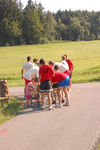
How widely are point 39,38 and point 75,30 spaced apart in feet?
135

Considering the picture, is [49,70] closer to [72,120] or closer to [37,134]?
[72,120]

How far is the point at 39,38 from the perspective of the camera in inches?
4193

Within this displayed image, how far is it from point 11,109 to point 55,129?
3559mm

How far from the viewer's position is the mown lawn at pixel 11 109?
922 cm

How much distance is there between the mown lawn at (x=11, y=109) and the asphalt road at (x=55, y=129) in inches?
13.5

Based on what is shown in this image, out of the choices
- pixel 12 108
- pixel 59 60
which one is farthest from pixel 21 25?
pixel 12 108

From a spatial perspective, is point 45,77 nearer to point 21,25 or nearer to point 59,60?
point 59,60

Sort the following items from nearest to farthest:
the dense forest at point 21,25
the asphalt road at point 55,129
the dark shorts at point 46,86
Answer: the asphalt road at point 55,129 < the dark shorts at point 46,86 < the dense forest at point 21,25

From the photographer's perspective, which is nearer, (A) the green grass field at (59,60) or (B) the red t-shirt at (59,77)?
(B) the red t-shirt at (59,77)

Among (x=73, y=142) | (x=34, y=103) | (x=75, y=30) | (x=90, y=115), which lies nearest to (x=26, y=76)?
(x=34, y=103)

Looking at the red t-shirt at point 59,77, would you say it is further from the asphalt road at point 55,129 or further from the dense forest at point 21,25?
the dense forest at point 21,25

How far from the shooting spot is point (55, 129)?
7242 millimetres

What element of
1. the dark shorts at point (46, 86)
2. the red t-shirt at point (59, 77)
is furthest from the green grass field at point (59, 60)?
the dark shorts at point (46, 86)

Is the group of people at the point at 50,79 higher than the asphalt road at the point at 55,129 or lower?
higher
